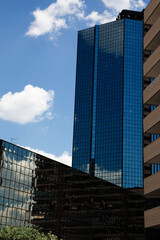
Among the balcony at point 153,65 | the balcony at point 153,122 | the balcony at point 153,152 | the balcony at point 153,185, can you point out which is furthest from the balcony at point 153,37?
the balcony at point 153,185

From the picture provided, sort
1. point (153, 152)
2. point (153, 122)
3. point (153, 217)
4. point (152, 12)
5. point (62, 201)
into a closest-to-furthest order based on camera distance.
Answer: point (153, 217) < point (153, 152) < point (153, 122) < point (152, 12) < point (62, 201)

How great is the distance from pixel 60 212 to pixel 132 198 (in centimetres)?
2824

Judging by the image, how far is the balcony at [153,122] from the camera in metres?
47.4

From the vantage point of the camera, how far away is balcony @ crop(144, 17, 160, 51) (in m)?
50.7

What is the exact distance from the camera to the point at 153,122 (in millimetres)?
48562

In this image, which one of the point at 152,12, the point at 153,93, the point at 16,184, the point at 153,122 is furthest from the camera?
the point at 16,184

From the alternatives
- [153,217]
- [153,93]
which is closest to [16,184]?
[153,217]

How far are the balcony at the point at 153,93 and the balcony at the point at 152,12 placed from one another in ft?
33.7

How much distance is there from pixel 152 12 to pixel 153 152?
19.5 m

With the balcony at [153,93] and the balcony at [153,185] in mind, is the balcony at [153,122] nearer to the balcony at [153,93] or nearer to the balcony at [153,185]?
the balcony at [153,93]

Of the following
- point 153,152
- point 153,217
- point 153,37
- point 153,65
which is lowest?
point 153,217

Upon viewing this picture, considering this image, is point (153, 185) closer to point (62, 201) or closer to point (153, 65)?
point (153, 65)

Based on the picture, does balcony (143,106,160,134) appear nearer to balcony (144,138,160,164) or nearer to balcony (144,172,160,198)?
balcony (144,138,160,164)

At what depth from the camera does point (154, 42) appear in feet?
177
